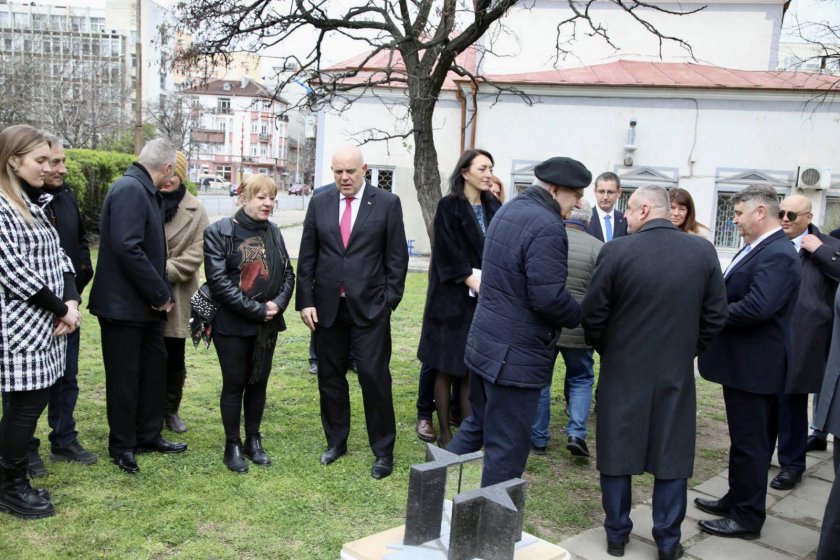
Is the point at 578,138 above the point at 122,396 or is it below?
above

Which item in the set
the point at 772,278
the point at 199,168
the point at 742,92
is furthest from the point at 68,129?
the point at 199,168

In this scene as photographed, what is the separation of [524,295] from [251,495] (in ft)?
6.53

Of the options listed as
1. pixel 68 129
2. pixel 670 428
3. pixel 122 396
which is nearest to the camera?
pixel 670 428

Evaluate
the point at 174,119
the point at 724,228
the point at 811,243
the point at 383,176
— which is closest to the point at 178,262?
the point at 811,243

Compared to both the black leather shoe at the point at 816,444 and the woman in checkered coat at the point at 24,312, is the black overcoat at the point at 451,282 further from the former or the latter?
the black leather shoe at the point at 816,444

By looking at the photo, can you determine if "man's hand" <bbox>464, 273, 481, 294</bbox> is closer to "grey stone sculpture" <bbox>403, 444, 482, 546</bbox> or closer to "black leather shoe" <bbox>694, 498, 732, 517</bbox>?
"black leather shoe" <bbox>694, 498, 732, 517</bbox>

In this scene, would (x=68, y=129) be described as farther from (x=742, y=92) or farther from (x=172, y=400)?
(x=172, y=400)

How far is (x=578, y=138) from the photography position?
17.8 meters

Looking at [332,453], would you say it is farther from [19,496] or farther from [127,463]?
[19,496]

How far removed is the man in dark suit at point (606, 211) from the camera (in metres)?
6.03

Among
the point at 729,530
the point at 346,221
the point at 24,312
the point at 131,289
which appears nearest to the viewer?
the point at 24,312

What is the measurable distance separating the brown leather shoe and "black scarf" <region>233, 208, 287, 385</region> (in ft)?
4.45

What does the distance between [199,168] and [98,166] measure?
267 feet

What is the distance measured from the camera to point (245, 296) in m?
4.39
